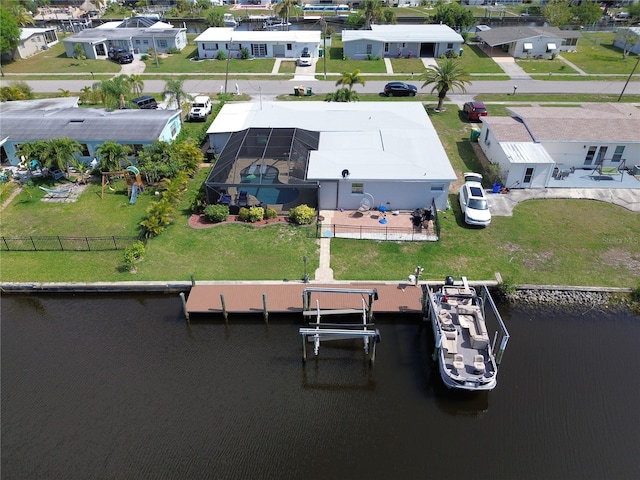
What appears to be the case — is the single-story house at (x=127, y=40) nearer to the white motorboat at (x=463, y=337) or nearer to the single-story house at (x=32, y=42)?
the single-story house at (x=32, y=42)

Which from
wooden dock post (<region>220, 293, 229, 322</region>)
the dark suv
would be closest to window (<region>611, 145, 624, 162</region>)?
wooden dock post (<region>220, 293, 229, 322</region>)

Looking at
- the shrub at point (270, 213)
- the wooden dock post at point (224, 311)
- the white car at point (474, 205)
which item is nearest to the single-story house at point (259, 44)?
the white car at point (474, 205)

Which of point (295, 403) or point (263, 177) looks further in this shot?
point (263, 177)

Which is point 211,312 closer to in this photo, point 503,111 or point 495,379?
point 495,379

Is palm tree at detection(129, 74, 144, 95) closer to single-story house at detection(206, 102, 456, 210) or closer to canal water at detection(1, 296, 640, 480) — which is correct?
single-story house at detection(206, 102, 456, 210)

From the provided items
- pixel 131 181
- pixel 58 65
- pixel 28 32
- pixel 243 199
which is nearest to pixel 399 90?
pixel 243 199

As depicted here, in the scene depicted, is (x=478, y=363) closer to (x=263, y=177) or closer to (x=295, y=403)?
(x=295, y=403)
